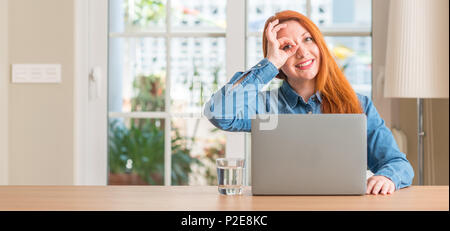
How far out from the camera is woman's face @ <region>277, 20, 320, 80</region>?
6.63 feet

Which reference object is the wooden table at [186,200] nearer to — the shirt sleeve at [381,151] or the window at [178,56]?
the shirt sleeve at [381,151]

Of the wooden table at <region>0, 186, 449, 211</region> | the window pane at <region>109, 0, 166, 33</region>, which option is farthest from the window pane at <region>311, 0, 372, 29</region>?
the wooden table at <region>0, 186, 449, 211</region>

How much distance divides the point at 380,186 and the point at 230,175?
16.2 inches

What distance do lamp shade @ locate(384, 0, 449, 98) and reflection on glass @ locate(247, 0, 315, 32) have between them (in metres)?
0.67

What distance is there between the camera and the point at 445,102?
2740mm

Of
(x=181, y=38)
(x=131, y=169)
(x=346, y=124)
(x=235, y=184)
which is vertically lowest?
(x=131, y=169)

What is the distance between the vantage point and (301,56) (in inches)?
79.4

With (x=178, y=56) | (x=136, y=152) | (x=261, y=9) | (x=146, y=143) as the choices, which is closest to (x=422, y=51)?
(x=261, y=9)

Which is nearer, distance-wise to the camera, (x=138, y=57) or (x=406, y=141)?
(x=406, y=141)

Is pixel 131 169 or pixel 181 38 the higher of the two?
pixel 181 38

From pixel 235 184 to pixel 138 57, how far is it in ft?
6.93

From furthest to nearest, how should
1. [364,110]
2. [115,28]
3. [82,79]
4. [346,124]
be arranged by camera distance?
[115,28], [82,79], [364,110], [346,124]
